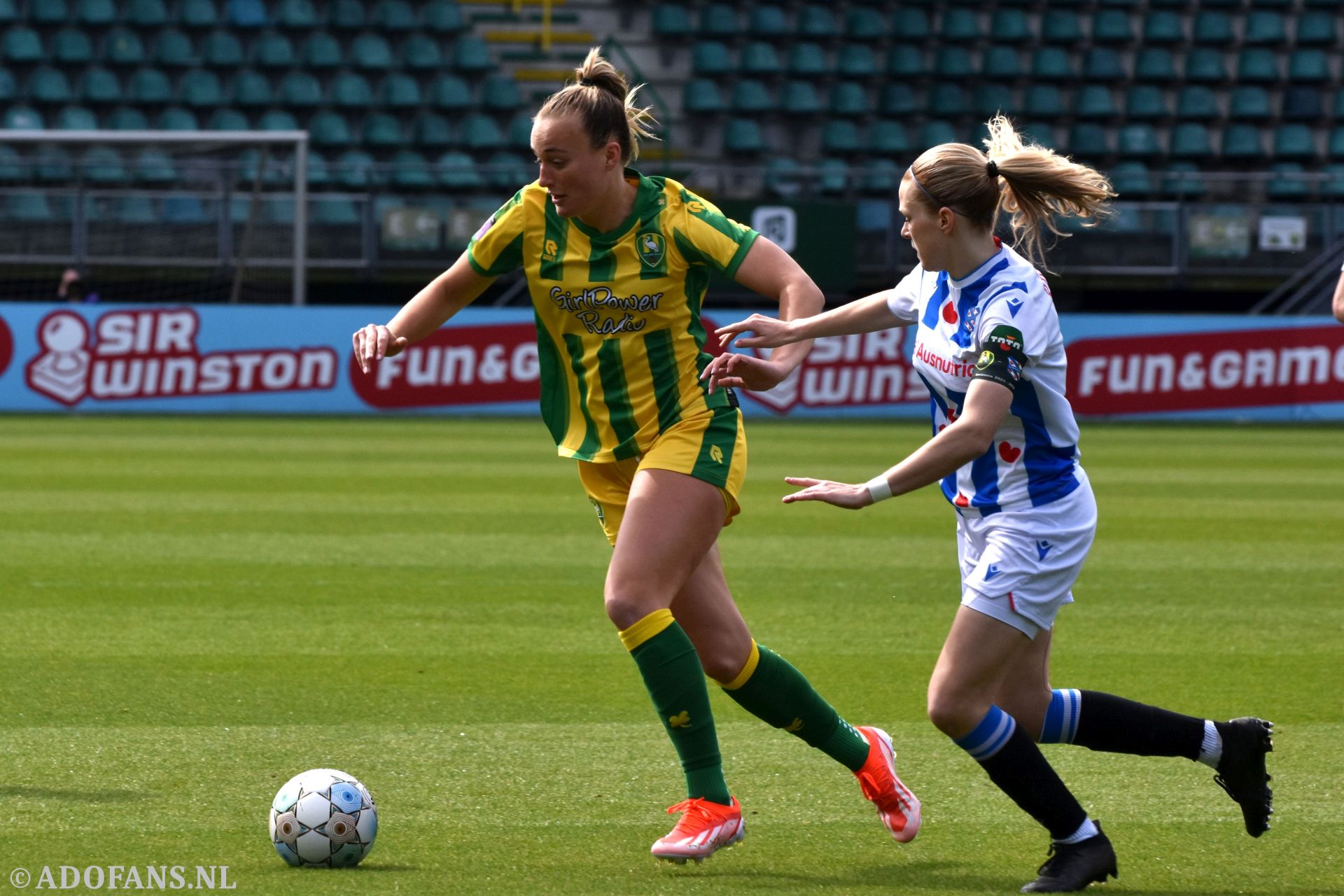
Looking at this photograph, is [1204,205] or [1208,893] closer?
[1208,893]

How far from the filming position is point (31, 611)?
7.44m

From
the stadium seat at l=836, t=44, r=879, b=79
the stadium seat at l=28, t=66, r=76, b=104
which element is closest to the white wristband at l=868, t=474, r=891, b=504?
the stadium seat at l=28, t=66, r=76, b=104

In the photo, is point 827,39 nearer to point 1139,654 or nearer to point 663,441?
point 1139,654

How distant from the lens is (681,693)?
4.08 metres

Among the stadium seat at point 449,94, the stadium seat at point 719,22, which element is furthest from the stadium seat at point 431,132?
the stadium seat at point 719,22

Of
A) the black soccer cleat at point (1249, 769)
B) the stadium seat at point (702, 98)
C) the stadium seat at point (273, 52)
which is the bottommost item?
the black soccer cleat at point (1249, 769)

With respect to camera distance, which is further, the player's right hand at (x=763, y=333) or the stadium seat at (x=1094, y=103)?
Answer: the stadium seat at (x=1094, y=103)

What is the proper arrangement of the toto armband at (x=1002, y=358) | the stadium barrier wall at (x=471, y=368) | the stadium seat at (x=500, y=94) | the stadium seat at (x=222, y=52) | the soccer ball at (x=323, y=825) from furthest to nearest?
the stadium seat at (x=500, y=94) → the stadium seat at (x=222, y=52) → the stadium barrier wall at (x=471, y=368) → the soccer ball at (x=323, y=825) → the toto armband at (x=1002, y=358)

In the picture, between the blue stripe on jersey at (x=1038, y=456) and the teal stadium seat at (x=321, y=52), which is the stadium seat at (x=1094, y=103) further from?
the blue stripe on jersey at (x=1038, y=456)

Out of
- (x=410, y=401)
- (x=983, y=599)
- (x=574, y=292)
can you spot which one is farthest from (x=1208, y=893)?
(x=410, y=401)

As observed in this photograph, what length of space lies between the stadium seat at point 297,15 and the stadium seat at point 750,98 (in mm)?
6349

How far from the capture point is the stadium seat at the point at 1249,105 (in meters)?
25.2

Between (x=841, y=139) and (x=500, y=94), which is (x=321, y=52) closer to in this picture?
(x=500, y=94)

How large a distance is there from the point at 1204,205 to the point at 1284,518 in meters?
9.89
